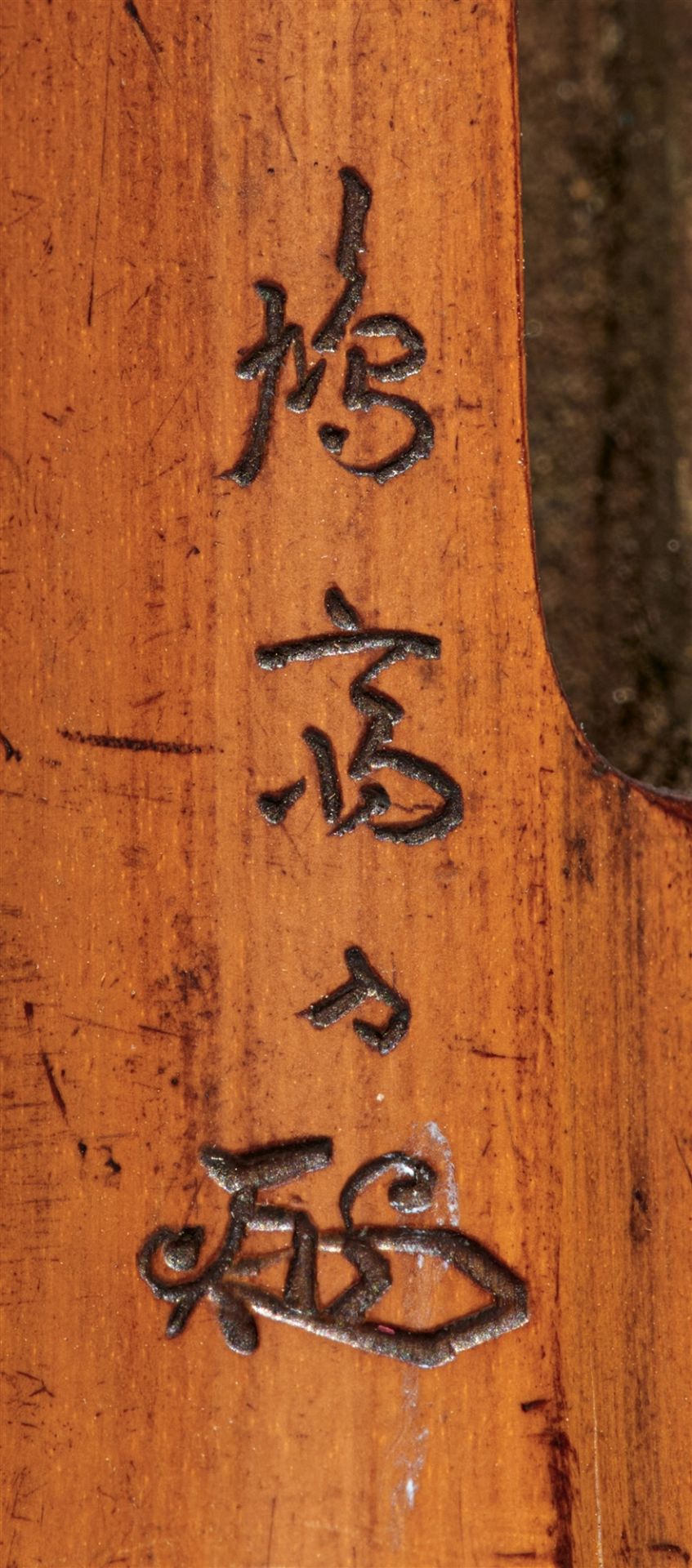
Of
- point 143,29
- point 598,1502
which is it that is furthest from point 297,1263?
point 143,29

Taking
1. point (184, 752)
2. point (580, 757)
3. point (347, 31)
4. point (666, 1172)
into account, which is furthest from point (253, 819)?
point (347, 31)

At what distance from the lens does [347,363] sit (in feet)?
1.99

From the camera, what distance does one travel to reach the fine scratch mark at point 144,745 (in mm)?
604

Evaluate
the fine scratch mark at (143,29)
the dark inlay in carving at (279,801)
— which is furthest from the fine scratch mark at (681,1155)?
the fine scratch mark at (143,29)

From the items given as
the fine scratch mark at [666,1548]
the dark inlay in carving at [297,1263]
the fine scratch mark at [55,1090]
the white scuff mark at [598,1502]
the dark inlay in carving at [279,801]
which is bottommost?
the fine scratch mark at [666,1548]

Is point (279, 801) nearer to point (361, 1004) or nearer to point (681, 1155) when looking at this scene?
point (361, 1004)

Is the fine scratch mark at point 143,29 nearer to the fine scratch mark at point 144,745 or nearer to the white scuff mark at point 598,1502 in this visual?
the fine scratch mark at point 144,745

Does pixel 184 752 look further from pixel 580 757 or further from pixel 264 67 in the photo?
pixel 264 67

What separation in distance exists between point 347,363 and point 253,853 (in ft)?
0.78

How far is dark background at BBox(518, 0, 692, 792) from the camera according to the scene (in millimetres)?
852

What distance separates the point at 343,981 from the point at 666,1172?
186 mm

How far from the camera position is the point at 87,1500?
1.94 ft

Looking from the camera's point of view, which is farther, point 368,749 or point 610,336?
point 610,336

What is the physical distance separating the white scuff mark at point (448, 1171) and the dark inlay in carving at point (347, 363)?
0.31 meters
